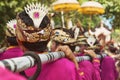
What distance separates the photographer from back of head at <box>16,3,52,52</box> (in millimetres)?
3705

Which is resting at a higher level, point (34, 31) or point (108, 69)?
point (34, 31)

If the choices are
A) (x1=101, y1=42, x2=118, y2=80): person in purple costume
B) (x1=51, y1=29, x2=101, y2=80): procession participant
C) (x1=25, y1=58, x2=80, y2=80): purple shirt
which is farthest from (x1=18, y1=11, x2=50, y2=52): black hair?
(x1=101, y1=42, x2=118, y2=80): person in purple costume

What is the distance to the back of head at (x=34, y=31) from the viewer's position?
3.71 meters

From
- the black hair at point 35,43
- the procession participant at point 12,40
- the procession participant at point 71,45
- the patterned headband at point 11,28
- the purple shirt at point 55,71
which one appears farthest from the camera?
the patterned headband at point 11,28

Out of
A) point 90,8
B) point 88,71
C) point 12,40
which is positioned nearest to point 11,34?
point 12,40

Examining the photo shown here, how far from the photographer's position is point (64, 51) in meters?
4.12

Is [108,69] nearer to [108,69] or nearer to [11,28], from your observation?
[108,69]

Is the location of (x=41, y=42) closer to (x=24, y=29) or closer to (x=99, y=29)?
(x=24, y=29)

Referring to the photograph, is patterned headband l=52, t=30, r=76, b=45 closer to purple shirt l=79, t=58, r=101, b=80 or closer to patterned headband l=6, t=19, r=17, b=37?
purple shirt l=79, t=58, r=101, b=80

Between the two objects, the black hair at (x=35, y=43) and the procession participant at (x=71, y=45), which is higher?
the black hair at (x=35, y=43)

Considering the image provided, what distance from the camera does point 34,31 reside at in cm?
372

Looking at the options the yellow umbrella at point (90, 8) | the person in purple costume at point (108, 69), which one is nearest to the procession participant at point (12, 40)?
the person in purple costume at point (108, 69)

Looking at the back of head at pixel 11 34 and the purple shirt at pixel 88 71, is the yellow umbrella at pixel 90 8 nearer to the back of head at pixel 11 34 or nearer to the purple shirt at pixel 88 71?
the back of head at pixel 11 34

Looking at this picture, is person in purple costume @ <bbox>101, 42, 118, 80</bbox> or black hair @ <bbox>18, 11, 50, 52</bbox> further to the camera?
person in purple costume @ <bbox>101, 42, 118, 80</bbox>
